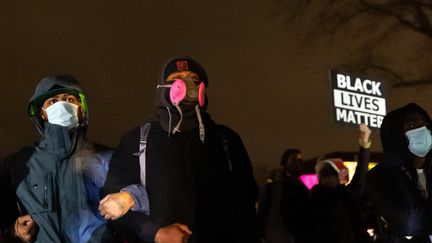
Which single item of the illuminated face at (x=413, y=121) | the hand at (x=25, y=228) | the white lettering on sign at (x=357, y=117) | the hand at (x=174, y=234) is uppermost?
the illuminated face at (x=413, y=121)

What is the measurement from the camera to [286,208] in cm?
731

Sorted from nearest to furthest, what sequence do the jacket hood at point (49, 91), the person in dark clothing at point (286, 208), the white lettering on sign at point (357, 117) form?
the jacket hood at point (49, 91) → the person in dark clothing at point (286, 208) → the white lettering on sign at point (357, 117)

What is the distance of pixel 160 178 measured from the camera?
3598mm

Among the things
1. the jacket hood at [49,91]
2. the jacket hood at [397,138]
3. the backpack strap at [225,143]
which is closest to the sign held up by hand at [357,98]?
the jacket hood at [397,138]

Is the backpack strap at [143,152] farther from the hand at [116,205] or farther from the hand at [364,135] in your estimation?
the hand at [364,135]

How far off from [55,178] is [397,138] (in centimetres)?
235

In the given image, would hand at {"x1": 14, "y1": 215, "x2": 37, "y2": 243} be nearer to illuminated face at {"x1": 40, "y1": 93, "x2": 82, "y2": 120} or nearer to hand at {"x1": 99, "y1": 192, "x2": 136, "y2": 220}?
illuminated face at {"x1": 40, "y1": 93, "x2": 82, "y2": 120}

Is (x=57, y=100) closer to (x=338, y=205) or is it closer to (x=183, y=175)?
(x=183, y=175)

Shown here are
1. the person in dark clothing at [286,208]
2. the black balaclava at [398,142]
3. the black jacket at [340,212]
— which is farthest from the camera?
the person in dark clothing at [286,208]

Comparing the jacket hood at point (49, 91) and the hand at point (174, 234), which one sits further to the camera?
the jacket hood at point (49, 91)

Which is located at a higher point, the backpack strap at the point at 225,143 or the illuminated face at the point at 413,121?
the backpack strap at the point at 225,143

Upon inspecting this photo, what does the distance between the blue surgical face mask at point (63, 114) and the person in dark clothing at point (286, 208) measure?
9.97ft

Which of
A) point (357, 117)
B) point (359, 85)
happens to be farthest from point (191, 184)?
point (359, 85)

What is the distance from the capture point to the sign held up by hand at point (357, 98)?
46.9 ft
